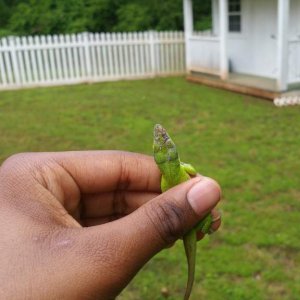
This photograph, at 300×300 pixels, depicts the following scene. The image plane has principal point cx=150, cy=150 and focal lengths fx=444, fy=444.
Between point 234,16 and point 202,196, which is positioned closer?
point 202,196

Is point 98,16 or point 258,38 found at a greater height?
point 98,16

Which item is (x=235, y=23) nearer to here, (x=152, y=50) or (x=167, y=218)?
(x=152, y=50)

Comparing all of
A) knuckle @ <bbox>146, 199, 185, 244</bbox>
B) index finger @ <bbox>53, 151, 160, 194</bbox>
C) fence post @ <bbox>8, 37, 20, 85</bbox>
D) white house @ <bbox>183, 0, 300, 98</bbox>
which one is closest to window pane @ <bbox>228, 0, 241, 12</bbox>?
white house @ <bbox>183, 0, 300, 98</bbox>

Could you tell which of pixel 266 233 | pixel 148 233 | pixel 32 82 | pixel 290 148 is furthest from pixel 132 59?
pixel 148 233

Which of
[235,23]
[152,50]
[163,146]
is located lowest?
[152,50]

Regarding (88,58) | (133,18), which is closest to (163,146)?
(88,58)

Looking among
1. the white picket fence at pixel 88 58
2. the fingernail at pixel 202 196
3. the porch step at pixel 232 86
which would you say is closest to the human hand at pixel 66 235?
the fingernail at pixel 202 196
